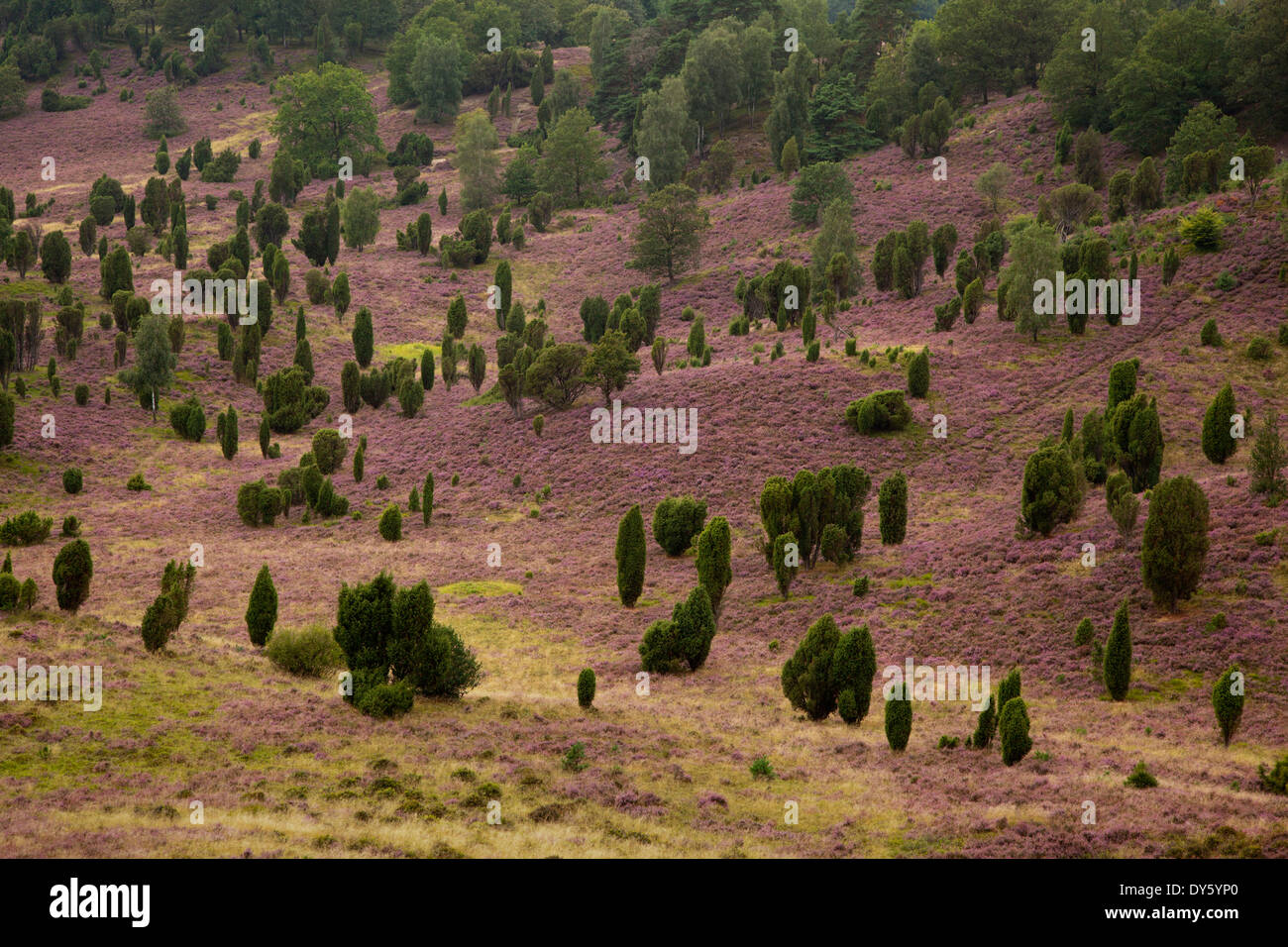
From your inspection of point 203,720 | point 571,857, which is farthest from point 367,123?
point 571,857

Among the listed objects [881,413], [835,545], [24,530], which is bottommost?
[835,545]

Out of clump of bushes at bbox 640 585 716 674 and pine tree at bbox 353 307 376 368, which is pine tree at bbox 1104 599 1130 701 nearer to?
clump of bushes at bbox 640 585 716 674

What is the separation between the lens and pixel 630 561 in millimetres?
34625

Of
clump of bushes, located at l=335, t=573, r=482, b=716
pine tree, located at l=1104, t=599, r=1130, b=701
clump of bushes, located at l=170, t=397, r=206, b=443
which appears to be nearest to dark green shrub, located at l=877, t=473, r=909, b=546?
pine tree, located at l=1104, t=599, r=1130, b=701

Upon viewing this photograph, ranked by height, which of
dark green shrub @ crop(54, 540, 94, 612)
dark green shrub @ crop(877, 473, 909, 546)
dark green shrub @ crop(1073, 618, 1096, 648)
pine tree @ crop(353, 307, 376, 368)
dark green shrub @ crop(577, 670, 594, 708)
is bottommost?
dark green shrub @ crop(577, 670, 594, 708)

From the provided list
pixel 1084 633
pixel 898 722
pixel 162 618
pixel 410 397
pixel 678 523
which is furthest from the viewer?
pixel 410 397

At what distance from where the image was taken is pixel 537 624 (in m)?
33.7

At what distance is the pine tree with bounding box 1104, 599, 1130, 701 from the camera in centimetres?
2423

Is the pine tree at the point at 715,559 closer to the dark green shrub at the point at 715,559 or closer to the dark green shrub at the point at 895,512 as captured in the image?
the dark green shrub at the point at 715,559

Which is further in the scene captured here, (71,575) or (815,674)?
(71,575)

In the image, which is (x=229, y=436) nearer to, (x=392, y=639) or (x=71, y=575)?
(x=71, y=575)

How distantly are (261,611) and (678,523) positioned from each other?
15.8 metres

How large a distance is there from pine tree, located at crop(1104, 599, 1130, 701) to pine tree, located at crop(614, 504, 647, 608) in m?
15.2

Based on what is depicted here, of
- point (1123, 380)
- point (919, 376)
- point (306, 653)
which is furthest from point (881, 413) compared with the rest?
point (306, 653)
